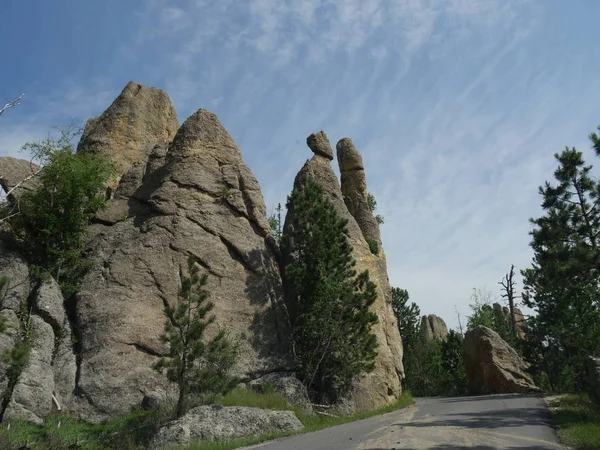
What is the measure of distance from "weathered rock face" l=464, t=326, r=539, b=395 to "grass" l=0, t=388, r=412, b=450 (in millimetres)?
20433

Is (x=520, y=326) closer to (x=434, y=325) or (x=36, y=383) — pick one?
(x=434, y=325)

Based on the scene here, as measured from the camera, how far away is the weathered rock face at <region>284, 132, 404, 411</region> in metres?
25.9

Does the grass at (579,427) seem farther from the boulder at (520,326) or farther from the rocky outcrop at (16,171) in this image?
the boulder at (520,326)

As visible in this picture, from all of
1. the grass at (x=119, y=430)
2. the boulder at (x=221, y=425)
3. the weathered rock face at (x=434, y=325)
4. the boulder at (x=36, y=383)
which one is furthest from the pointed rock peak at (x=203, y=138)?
the weathered rock face at (x=434, y=325)

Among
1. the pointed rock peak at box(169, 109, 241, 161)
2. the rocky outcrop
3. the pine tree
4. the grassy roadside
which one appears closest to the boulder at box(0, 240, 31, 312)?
the rocky outcrop

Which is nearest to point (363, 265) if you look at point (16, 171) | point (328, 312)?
point (328, 312)

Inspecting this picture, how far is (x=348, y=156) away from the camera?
43.9 m

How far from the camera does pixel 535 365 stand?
140ft

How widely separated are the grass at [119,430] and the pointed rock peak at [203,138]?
15330mm

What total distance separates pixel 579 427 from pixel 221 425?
10.0 meters

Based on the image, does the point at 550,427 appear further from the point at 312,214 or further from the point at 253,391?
the point at 312,214

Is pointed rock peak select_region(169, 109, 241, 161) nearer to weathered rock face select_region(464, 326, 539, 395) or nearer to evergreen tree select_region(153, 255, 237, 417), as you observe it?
evergreen tree select_region(153, 255, 237, 417)

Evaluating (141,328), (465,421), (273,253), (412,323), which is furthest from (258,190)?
(412,323)

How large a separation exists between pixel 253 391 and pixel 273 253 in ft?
31.9
